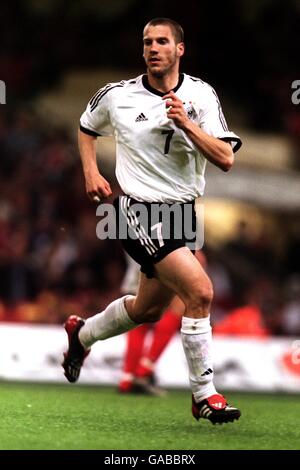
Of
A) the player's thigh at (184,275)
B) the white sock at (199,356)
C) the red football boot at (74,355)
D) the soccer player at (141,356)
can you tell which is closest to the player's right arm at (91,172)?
the player's thigh at (184,275)

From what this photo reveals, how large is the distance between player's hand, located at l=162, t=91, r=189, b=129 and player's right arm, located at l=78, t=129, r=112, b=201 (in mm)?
598

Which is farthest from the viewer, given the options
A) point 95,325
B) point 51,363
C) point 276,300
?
point 276,300

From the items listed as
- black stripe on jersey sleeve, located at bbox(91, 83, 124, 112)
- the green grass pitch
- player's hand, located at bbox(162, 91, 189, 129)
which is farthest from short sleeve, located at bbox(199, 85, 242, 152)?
the green grass pitch

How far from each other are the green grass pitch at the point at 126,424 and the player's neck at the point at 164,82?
1908 mm

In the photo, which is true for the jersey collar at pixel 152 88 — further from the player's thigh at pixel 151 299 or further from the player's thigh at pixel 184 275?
the player's thigh at pixel 151 299

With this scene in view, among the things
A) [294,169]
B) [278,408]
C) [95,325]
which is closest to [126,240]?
[95,325]

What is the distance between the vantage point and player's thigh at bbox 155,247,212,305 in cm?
641

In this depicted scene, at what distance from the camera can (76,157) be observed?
Result: 49.4 feet

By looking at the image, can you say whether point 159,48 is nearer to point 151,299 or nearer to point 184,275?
point 184,275

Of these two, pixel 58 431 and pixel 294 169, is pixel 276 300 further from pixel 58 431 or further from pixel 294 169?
pixel 58 431

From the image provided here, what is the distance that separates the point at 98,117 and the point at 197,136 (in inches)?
37.4

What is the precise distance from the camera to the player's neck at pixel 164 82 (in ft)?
22.2

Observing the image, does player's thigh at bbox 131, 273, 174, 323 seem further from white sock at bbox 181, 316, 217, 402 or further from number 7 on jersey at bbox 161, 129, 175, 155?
number 7 on jersey at bbox 161, 129, 175, 155

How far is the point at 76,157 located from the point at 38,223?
5.70ft
